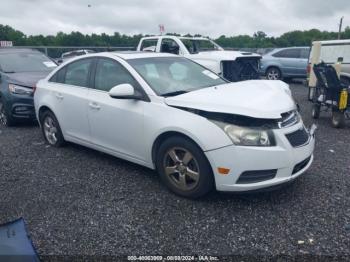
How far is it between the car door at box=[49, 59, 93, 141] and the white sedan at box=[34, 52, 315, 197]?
0.05 feet

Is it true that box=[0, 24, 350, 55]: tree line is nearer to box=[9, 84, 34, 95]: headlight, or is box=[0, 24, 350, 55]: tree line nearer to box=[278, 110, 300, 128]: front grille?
box=[9, 84, 34, 95]: headlight

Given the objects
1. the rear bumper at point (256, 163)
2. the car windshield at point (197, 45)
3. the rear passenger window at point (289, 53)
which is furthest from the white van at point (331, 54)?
the rear passenger window at point (289, 53)

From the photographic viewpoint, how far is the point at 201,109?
3.49 m

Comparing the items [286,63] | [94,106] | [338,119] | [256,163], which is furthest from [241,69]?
[256,163]

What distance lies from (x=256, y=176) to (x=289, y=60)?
1198cm

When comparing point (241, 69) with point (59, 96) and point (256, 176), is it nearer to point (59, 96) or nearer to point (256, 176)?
point (59, 96)

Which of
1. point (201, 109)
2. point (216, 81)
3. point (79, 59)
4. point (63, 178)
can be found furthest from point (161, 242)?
point (79, 59)

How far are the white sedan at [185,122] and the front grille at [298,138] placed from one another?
0.04 ft

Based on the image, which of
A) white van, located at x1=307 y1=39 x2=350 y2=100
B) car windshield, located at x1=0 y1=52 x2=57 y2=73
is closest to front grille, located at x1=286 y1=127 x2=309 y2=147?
white van, located at x1=307 y1=39 x2=350 y2=100

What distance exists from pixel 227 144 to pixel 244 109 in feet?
1.28

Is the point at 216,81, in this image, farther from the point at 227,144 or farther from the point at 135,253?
the point at 135,253

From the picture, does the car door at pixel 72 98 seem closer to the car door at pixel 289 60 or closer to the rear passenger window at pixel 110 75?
the rear passenger window at pixel 110 75

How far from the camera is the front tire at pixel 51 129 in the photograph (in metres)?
A: 5.42

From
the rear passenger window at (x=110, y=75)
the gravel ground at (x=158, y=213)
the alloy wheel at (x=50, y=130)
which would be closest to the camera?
the gravel ground at (x=158, y=213)
